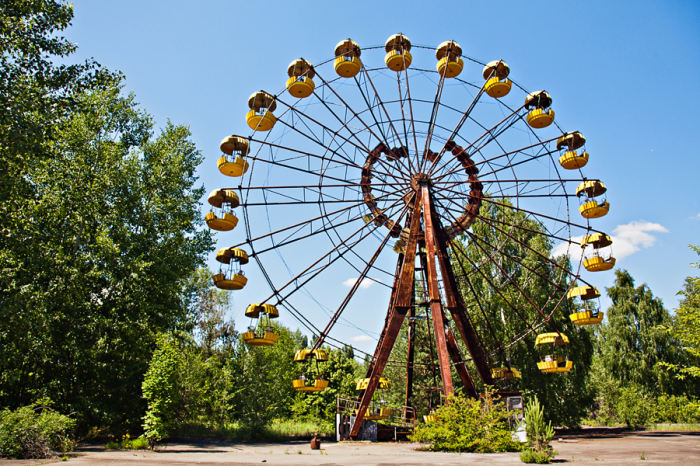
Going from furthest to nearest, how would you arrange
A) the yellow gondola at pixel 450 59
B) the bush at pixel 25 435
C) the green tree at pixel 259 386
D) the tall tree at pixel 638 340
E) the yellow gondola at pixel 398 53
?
the tall tree at pixel 638 340, the green tree at pixel 259 386, the yellow gondola at pixel 450 59, the yellow gondola at pixel 398 53, the bush at pixel 25 435

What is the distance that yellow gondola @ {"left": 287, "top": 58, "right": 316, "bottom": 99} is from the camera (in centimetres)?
1919

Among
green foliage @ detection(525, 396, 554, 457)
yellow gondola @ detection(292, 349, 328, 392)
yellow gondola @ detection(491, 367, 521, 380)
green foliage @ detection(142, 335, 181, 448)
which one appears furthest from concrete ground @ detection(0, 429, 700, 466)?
yellow gondola @ detection(491, 367, 521, 380)

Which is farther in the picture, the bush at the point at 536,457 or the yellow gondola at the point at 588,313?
the yellow gondola at the point at 588,313

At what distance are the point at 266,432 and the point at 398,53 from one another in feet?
75.4

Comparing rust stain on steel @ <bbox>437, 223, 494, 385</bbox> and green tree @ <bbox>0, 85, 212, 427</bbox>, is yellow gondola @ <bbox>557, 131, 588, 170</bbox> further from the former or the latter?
green tree @ <bbox>0, 85, 212, 427</bbox>

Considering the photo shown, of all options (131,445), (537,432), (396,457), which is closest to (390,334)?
(396,457)

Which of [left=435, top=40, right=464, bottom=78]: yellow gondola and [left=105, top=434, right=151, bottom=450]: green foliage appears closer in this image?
[left=105, top=434, right=151, bottom=450]: green foliage

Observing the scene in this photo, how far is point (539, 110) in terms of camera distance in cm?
1842

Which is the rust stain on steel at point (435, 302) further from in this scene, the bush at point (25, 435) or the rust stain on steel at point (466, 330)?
the bush at point (25, 435)

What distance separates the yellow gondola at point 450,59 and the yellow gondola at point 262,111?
26.5 ft

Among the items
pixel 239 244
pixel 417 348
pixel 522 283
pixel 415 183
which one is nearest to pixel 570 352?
pixel 522 283

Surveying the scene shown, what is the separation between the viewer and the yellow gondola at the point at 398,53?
765 inches

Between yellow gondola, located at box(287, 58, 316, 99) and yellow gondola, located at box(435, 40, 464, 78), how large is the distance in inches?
239

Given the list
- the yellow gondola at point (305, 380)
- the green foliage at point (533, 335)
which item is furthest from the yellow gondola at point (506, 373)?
the yellow gondola at point (305, 380)
